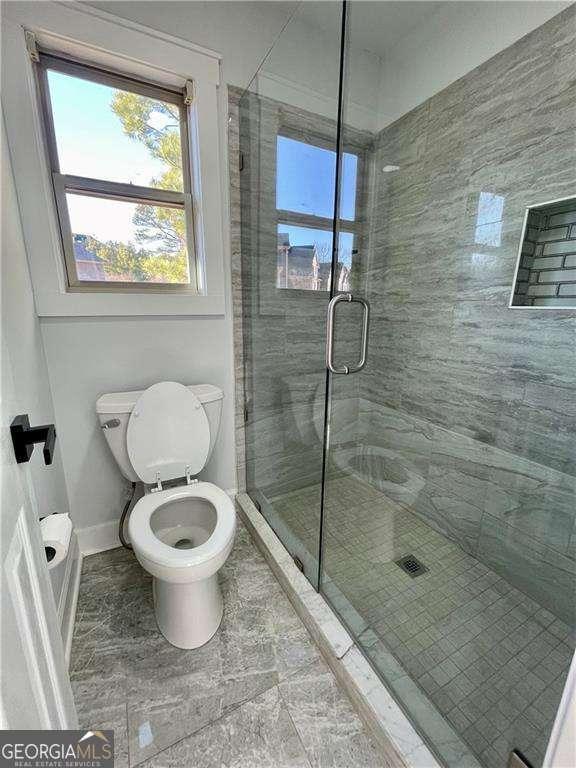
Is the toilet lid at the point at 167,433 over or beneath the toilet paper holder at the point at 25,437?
beneath

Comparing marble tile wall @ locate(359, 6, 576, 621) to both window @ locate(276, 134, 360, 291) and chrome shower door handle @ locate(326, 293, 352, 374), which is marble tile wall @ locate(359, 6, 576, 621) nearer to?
window @ locate(276, 134, 360, 291)

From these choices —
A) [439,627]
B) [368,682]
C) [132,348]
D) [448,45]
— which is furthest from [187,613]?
[448,45]

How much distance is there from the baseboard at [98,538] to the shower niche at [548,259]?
217 cm

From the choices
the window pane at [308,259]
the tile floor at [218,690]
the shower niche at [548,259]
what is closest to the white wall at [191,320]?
the window pane at [308,259]

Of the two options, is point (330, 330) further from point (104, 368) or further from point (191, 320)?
point (104, 368)

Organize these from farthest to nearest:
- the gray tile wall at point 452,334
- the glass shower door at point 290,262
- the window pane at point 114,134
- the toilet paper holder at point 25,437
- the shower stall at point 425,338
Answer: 1. the glass shower door at point 290,262
2. the window pane at point 114,134
3. the gray tile wall at point 452,334
4. the shower stall at point 425,338
5. the toilet paper holder at point 25,437

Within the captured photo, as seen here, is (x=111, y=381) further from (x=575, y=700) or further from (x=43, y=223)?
(x=575, y=700)

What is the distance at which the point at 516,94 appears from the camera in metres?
1.30

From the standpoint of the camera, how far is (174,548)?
1.21m

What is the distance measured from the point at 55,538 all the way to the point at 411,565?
1.39m

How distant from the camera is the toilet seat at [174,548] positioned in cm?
111

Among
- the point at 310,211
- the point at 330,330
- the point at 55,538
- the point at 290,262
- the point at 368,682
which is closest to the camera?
the point at 55,538

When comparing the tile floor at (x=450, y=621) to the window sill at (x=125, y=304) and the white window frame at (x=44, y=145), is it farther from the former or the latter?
the white window frame at (x=44, y=145)

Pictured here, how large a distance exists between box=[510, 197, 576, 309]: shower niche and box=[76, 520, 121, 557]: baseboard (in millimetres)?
2167
